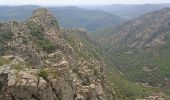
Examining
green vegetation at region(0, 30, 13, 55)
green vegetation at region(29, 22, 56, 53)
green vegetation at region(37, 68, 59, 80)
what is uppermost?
green vegetation at region(37, 68, 59, 80)

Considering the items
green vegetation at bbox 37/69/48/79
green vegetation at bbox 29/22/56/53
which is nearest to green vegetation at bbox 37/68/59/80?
green vegetation at bbox 37/69/48/79

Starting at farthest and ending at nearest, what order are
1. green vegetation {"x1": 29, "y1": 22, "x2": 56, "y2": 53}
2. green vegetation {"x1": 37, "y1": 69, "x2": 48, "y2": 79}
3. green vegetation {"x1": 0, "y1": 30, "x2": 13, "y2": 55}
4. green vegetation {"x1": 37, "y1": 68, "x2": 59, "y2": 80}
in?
green vegetation {"x1": 29, "y1": 22, "x2": 56, "y2": 53} → green vegetation {"x1": 0, "y1": 30, "x2": 13, "y2": 55} → green vegetation {"x1": 37, "y1": 68, "x2": 59, "y2": 80} → green vegetation {"x1": 37, "y1": 69, "x2": 48, "y2": 79}

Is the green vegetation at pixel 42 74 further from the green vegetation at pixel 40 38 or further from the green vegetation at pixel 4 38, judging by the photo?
the green vegetation at pixel 40 38

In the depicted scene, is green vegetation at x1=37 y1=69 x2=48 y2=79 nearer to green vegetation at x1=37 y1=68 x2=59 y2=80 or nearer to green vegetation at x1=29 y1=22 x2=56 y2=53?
green vegetation at x1=37 y1=68 x2=59 y2=80

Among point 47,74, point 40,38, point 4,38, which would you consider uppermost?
point 47,74

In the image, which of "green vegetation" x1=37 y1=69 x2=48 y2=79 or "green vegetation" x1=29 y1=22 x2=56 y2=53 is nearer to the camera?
"green vegetation" x1=37 y1=69 x2=48 y2=79

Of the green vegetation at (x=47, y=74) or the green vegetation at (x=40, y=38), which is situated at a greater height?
the green vegetation at (x=47, y=74)

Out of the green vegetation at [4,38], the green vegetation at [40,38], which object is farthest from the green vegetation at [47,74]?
the green vegetation at [40,38]

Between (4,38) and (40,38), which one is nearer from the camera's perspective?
(4,38)

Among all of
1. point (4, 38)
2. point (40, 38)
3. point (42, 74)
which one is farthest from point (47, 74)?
point (40, 38)

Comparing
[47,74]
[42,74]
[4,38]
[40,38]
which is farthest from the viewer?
[40,38]

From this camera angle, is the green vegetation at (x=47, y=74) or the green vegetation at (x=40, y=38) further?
the green vegetation at (x=40, y=38)

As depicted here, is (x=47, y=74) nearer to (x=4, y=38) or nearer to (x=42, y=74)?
(x=42, y=74)

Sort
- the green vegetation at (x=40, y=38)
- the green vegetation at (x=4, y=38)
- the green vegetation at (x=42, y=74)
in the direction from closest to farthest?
the green vegetation at (x=42, y=74), the green vegetation at (x=4, y=38), the green vegetation at (x=40, y=38)
